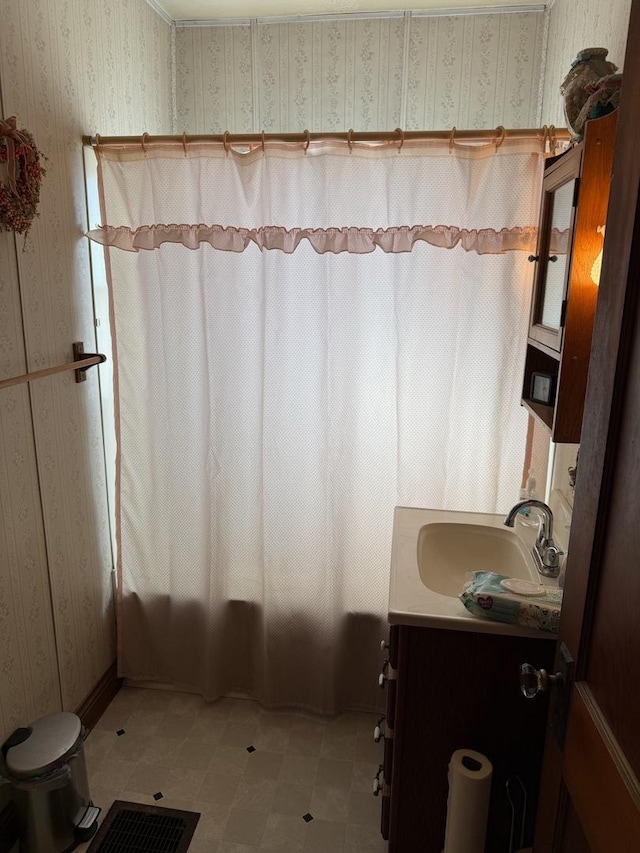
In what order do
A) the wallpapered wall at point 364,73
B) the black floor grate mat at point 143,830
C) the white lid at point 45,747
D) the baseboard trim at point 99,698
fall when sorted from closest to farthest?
the white lid at point 45,747, the black floor grate mat at point 143,830, the baseboard trim at point 99,698, the wallpapered wall at point 364,73

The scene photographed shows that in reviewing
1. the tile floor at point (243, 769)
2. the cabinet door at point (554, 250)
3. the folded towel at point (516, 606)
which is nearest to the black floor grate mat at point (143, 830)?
the tile floor at point (243, 769)

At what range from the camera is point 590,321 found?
1.22 m

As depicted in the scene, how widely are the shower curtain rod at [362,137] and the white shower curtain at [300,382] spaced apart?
33 mm

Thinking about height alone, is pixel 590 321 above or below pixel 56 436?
above

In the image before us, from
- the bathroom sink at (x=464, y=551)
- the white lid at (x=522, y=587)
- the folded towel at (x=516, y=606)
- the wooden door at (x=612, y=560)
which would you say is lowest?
the bathroom sink at (x=464, y=551)

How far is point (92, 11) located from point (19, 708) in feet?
7.12

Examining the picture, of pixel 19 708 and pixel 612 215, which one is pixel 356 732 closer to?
pixel 19 708

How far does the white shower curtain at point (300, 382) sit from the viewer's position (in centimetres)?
183

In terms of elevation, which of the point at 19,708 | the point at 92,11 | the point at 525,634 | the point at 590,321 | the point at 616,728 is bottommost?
the point at 19,708

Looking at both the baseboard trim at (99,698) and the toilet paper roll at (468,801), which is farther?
the baseboard trim at (99,698)

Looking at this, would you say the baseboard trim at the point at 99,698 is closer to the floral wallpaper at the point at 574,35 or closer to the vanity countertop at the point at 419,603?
the vanity countertop at the point at 419,603

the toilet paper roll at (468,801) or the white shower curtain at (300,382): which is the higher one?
the white shower curtain at (300,382)

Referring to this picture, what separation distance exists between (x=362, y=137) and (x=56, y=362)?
1.16m

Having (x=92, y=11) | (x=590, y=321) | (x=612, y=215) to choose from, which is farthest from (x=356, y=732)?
(x=92, y=11)
